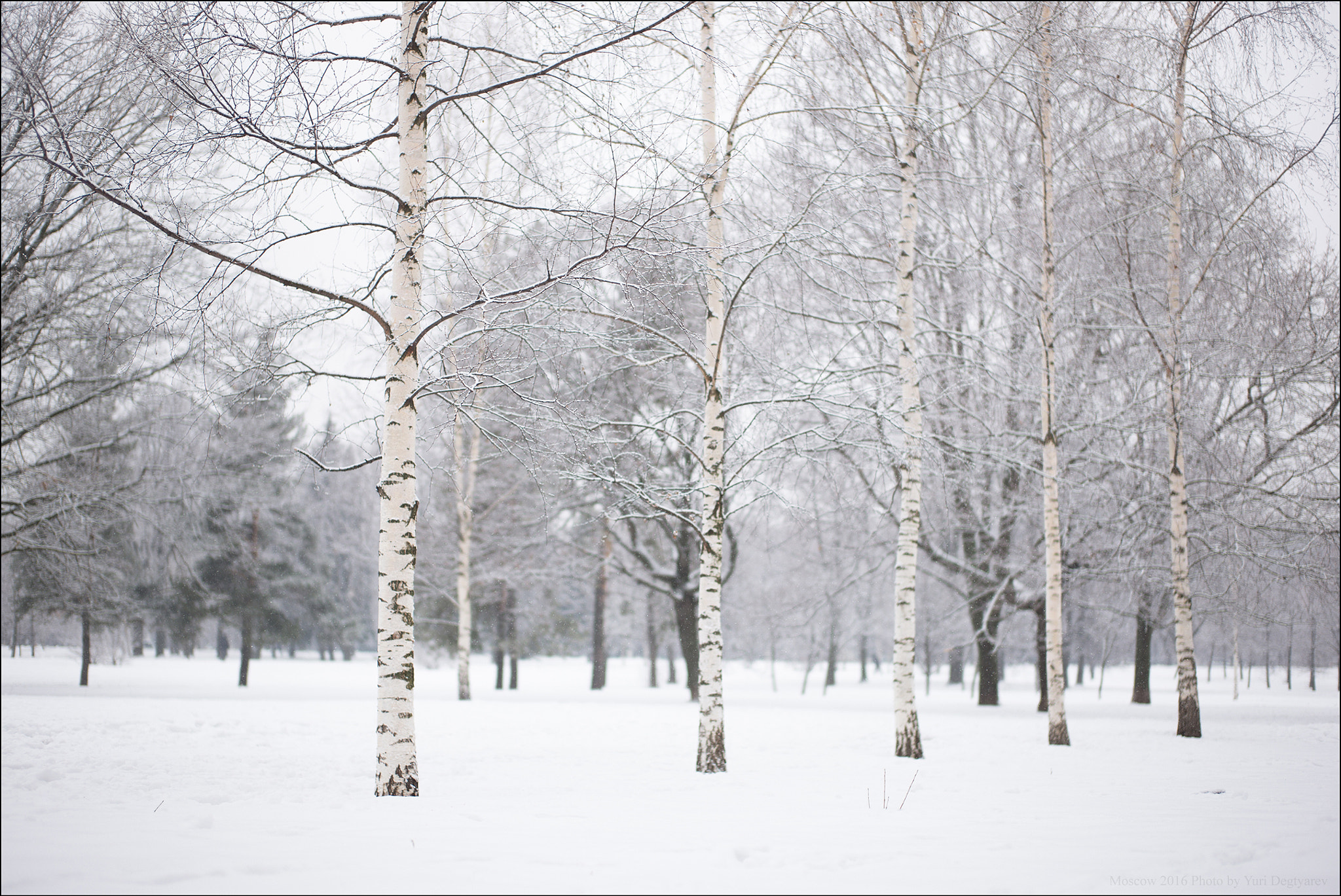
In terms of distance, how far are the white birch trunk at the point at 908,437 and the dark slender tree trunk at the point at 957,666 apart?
28.8 metres

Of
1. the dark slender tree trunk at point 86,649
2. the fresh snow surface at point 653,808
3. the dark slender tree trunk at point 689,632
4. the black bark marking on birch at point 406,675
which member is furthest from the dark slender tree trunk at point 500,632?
the black bark marking on birch at point 406,675

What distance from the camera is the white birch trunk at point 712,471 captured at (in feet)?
27.1

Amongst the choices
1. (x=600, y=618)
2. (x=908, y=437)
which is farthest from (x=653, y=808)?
(x=600, y=618)

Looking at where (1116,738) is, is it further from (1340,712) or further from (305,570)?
(305,570)

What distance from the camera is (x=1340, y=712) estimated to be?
19.5 meters

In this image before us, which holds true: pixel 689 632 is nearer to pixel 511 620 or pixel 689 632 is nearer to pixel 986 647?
pixel 986 647

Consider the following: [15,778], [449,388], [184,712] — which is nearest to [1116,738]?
[449,388]

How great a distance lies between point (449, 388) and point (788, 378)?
4.66 metres

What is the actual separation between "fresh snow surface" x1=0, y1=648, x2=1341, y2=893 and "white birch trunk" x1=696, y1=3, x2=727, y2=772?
1.74 feet

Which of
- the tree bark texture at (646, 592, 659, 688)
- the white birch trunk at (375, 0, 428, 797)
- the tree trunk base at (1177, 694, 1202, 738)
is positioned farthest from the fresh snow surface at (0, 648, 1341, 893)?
the tree bark texture at (646, 592, 659, 688)

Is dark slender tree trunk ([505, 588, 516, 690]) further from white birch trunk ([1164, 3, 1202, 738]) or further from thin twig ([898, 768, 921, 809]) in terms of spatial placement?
thin twig ([898, 768, 921, 809])

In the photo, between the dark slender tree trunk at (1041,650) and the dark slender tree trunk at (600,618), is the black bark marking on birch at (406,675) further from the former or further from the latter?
the dark slender tree trunk at (600,618)

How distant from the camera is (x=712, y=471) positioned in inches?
333

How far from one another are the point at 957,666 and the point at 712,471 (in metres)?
37.1
